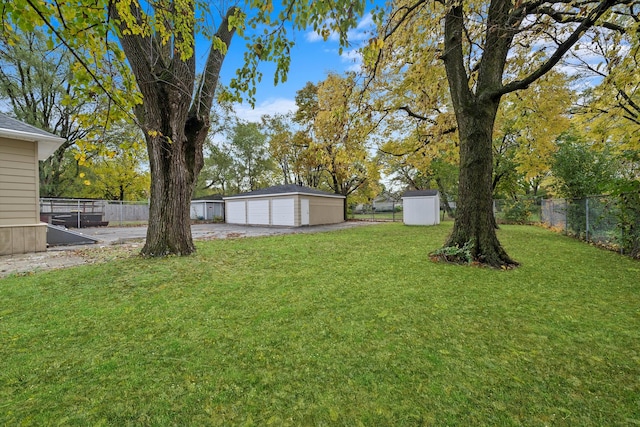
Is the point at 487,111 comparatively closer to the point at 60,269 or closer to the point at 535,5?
the point at 535,5

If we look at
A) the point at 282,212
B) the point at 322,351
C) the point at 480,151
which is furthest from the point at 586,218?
the point at 282,212

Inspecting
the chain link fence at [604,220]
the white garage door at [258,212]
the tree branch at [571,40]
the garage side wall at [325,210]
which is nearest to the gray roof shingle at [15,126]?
the tree branch at [571,40]

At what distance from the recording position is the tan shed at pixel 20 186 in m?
6.43

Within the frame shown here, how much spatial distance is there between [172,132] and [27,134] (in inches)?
162

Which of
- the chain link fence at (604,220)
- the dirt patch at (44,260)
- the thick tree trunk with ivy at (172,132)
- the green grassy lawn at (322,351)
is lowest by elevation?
the green grassy lawn at (322,351)

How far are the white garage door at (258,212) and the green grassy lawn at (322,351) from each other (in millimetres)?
13568

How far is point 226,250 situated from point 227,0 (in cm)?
524

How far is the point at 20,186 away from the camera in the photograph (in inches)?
262

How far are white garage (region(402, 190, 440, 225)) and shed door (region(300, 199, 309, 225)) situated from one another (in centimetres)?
628

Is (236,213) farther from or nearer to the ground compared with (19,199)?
nearer to the ground

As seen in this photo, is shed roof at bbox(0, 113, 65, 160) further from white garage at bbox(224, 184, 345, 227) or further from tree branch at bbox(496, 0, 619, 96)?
white garage at bbox(224, 184, 345, 227)

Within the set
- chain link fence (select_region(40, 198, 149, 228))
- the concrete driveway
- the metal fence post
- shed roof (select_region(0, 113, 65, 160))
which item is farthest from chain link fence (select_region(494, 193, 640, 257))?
chain link fence (select_region(40, 198, 149, 228))

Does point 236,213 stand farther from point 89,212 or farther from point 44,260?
point 44,260

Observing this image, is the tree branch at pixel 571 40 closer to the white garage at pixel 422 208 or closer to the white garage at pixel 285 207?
the white garage at pixel 422 208
